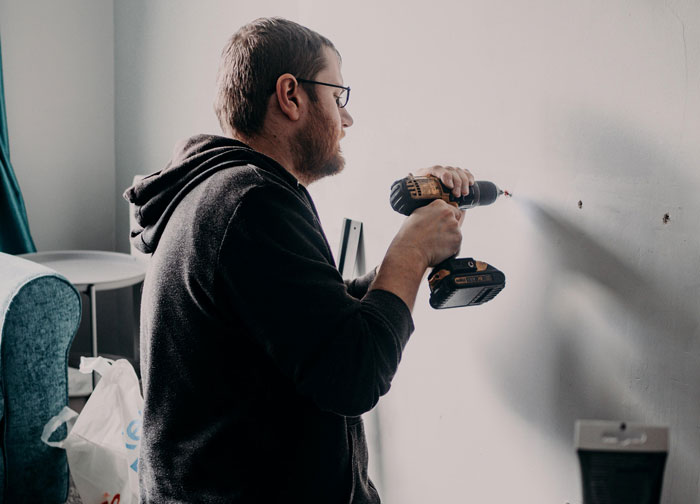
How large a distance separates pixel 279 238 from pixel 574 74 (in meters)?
0.56

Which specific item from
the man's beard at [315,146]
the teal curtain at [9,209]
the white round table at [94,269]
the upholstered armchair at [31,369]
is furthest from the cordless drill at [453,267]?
the teal curtain at [9,209]

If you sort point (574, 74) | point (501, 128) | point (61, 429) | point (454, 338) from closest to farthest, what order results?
point (574, 74), point (501, 128), point (454, 338), point (61, 429)

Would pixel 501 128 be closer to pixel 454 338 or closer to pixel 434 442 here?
pixel 454 338

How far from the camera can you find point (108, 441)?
152 cm

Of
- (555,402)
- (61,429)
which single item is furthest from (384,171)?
(61,429)

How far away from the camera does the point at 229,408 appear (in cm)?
91

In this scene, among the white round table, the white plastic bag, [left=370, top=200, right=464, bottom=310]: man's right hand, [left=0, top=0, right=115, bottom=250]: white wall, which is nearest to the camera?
[left=370, top=200, right=464, bottom=310]: man's right hand

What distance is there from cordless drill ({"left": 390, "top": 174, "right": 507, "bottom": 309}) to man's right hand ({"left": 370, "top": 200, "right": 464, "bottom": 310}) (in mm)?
25

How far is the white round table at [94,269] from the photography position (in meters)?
2.18

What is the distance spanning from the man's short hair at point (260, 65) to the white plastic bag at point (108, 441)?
847 mm

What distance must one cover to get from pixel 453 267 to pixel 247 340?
1.24 feet

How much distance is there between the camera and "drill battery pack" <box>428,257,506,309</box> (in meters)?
1.02

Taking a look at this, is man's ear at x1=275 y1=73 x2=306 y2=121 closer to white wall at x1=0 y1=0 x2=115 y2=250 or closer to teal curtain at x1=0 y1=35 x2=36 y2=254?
teal curtain at x1=0 y1=35 x2=36 y2=254

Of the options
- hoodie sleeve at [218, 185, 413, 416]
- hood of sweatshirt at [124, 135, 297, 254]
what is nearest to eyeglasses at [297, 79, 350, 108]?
hood of sweatshirt at [124, 135, 297, 254]
